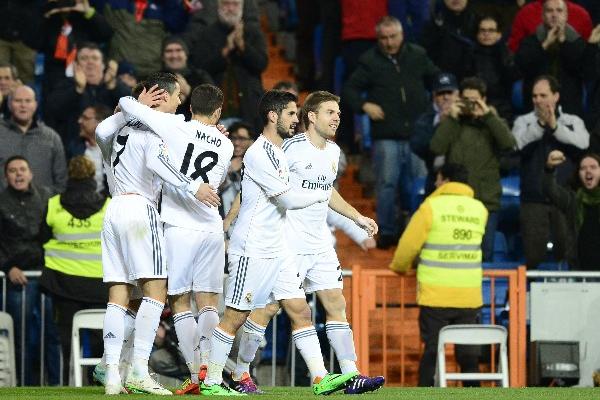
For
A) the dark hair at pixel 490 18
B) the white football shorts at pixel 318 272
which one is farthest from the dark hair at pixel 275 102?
the dark hair at pixel 490 18

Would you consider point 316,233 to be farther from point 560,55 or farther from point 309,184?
point 560,55

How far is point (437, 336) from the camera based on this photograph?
14.6m

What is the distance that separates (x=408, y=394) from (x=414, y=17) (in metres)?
8.04

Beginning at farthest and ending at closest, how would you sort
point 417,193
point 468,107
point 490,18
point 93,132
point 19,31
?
point 490,18
point 19,31
point 417,193
point 93,132
point 468,107

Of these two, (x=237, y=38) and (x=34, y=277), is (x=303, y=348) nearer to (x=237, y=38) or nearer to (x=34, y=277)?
(x=34, y=277)

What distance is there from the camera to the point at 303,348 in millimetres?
11773

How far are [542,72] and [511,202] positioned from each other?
1.55 metres

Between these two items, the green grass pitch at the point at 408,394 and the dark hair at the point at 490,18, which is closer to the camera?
the green grass pitch at the point at 408,394

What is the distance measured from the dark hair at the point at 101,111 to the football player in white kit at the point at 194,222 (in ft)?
15.4

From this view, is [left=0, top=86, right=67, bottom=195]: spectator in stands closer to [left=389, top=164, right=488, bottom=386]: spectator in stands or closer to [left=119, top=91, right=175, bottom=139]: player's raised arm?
[left=389, top=164, right=488, bottom=386]: spectator in stands

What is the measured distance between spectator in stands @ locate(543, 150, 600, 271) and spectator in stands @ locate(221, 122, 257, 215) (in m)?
3.09

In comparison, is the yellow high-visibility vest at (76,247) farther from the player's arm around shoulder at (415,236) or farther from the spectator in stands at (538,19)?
the spectator in stands at (538,19)

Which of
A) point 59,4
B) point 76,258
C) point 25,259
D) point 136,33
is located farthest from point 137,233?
point 136,33

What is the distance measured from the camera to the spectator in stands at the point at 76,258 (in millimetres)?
14703
